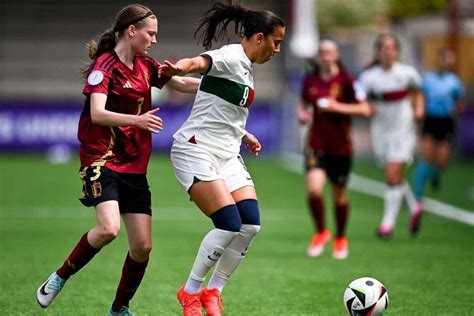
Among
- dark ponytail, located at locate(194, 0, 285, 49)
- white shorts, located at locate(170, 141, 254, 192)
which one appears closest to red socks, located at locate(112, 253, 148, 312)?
white shorts, located at locate(170, 141, 254, 192)

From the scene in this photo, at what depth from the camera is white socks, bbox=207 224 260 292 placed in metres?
7.48

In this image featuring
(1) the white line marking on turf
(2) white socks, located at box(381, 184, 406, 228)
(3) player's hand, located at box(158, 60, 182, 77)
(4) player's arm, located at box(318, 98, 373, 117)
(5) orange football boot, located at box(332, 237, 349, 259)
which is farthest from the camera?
(1) the white line marking on turf

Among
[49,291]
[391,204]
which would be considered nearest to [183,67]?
[49,291]

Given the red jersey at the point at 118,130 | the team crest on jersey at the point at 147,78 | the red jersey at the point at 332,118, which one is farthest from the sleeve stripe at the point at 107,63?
the red jersey at the point at 332,118

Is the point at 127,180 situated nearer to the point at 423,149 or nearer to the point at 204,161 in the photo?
the point at 204,161

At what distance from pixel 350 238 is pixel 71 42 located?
25718 mm

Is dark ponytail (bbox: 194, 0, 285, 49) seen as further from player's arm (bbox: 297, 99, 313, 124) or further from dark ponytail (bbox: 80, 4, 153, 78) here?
player's arm (bbox: 297, 99, 313, 124)

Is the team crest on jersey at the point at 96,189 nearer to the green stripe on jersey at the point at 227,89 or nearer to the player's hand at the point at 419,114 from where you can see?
the green stripe on jersey at the point at 227,89

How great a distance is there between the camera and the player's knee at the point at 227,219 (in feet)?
23.6

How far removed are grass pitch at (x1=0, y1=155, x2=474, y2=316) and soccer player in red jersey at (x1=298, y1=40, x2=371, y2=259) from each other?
0.40m

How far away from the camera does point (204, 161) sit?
737 cm

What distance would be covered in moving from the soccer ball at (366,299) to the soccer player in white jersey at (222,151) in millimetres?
773

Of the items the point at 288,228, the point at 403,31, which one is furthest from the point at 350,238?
the point at 403,31

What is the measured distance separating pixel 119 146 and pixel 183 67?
85 cm
